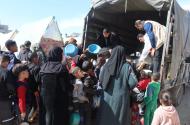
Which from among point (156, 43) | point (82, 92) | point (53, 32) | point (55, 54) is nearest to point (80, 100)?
point (82, 92)

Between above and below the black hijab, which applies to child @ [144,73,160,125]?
below

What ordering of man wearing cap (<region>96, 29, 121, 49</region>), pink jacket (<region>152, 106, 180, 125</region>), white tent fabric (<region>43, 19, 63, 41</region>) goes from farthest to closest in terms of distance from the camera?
white tent fabric (<region>43, 19, 63, 41</region>) < man wearing cap (<region>96, 29, 121, 49</region>) < pink jacket (<region>152, 106, 180, 125</region>)

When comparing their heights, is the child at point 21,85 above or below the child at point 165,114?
above

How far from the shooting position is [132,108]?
7234 mm

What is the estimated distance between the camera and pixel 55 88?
20.6ft

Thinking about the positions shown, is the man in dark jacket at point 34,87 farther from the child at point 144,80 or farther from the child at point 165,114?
the child at point 144,80

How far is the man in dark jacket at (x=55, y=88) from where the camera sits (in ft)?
20.6

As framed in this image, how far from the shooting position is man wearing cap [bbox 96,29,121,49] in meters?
9.05

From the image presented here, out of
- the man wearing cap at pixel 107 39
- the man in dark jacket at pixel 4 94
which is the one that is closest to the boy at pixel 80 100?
the man in dark jacket at pixel 4 94

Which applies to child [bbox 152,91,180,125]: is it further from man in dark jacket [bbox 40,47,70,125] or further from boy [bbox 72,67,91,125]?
man in dark jacket [bbox 40,47,70,125]

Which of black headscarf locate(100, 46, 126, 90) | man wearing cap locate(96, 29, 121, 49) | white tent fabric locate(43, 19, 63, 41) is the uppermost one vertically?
white tent fabric locate(43, 19, 63, 41)

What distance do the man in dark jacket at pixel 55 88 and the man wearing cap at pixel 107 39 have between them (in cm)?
277

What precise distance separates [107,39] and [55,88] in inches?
121

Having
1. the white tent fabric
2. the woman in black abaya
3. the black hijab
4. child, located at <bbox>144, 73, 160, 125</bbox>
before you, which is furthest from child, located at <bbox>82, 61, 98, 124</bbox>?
the white tent fabric
